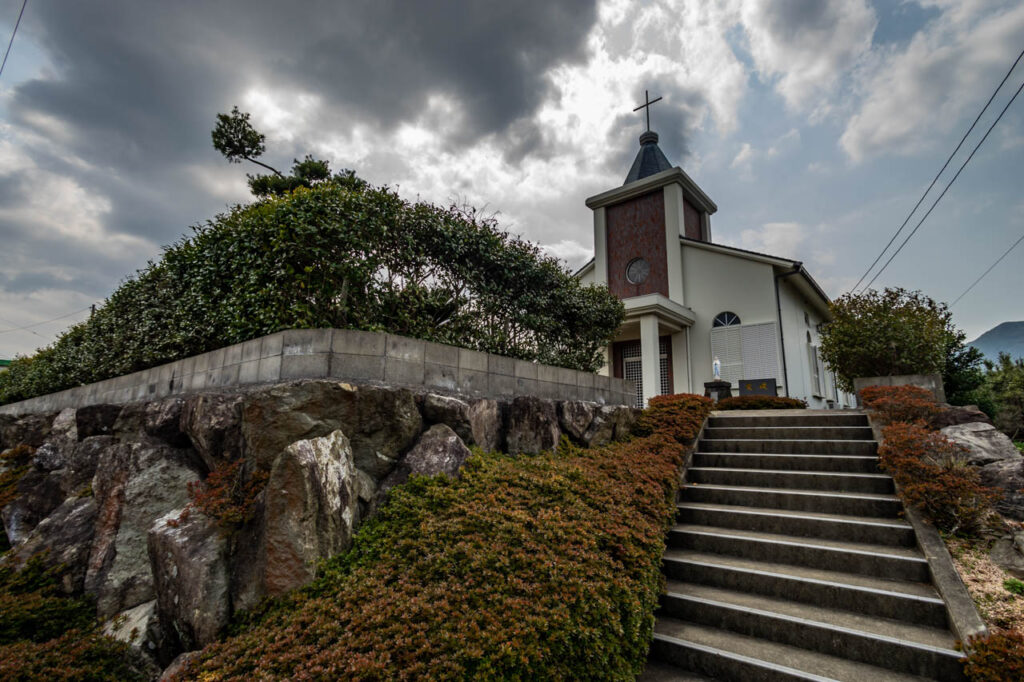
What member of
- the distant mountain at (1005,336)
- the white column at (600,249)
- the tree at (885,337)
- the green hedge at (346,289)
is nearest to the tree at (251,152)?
the green hedge at (346,289)

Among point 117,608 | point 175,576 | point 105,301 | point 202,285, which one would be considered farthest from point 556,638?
point 105,301

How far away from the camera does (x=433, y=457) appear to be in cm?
345

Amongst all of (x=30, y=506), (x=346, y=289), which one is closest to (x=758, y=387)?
(x=346, y=289)

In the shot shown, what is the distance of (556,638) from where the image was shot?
7.22 ft

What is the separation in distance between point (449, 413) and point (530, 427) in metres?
1.07

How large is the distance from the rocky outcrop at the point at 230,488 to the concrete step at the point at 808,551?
5.72ft

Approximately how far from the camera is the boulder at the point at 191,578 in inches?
98.6

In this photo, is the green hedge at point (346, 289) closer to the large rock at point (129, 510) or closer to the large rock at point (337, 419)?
the large rock at point (337, 419)

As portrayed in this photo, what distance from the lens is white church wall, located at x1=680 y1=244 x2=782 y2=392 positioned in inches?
485

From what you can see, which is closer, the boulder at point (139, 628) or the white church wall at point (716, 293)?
the boulder at point (139, 628)

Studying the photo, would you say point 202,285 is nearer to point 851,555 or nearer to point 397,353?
point 397,353

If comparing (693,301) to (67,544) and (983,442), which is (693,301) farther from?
(67,544)

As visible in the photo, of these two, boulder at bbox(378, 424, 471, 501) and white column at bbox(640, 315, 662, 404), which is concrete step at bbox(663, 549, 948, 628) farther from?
white column at bbox(640, 315, 662, 404)

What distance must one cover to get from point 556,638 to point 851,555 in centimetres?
287
